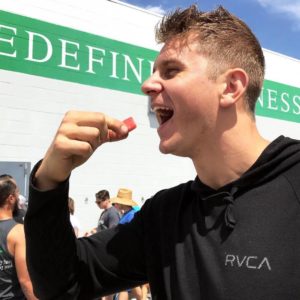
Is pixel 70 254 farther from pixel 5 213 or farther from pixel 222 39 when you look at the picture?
pixel 5 213

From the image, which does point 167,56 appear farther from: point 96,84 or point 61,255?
point 96,84

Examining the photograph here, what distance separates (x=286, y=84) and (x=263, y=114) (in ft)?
6.49

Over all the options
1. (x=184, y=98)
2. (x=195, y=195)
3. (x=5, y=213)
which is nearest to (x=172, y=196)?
(x=195, y=195)

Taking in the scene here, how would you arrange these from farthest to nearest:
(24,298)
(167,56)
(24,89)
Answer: (24,89) < (24,298) < (167,56)

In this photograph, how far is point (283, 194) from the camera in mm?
1421

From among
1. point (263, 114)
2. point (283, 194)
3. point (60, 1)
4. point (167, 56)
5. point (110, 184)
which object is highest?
point (60, 1)

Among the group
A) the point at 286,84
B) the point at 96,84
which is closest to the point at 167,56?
the point at 96,84

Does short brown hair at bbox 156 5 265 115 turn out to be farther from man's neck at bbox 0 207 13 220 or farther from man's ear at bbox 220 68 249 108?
man's neck at bbox 0 207 13 220

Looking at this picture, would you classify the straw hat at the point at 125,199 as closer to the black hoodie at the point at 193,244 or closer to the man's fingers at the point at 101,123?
the black hoodie at the point at 193,244

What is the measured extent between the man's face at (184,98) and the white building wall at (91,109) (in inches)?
347

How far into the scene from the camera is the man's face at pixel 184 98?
63.7 inches

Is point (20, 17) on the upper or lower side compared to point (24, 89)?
upper

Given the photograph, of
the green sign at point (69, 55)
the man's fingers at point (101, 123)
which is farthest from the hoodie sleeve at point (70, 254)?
the green sign at point (69, 55)

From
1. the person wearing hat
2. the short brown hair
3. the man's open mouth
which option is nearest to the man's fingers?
the man's open mouth
